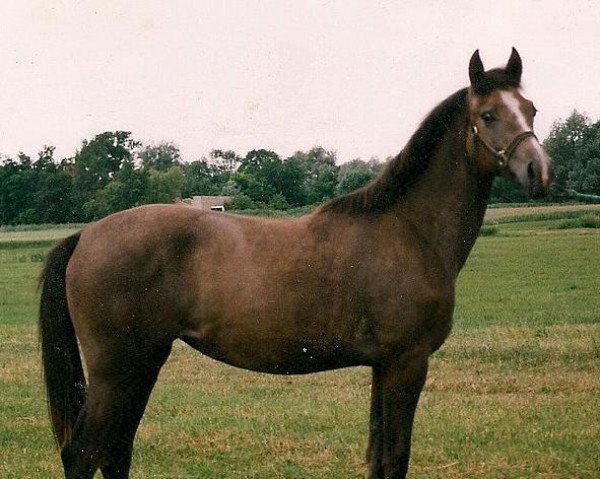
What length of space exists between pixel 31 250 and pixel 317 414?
2468 centimetres

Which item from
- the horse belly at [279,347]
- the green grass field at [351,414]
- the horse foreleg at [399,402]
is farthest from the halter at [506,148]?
the green grass field at [351,414]

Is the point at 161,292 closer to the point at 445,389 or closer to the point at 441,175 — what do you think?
the point at 441,175

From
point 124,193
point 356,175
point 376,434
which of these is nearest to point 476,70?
point 376,434

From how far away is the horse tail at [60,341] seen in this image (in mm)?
5137

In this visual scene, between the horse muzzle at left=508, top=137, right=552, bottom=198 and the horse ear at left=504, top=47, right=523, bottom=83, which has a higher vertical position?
the horse ear at left=504, top=47, right=523, bottom=83

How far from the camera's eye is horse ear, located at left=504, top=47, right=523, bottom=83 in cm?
466

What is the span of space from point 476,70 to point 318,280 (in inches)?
58.8

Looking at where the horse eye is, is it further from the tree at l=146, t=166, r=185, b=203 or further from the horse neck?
the tree at l=146, t=166, r=185, b=203

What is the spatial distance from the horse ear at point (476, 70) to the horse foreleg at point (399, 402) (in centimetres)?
158

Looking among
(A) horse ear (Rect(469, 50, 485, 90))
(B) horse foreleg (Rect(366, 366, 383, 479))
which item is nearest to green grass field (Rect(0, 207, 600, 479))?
(B) horse foreleg (Rect(366, 366, 383, 479))

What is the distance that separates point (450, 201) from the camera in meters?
4.84

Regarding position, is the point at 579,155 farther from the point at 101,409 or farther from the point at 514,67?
the point at 101,409

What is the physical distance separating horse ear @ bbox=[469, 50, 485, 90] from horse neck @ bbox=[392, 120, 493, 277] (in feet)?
0.94

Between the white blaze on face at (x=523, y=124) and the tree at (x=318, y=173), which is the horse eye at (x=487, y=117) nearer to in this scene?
the white blaze on face at (x=523, y=124)
